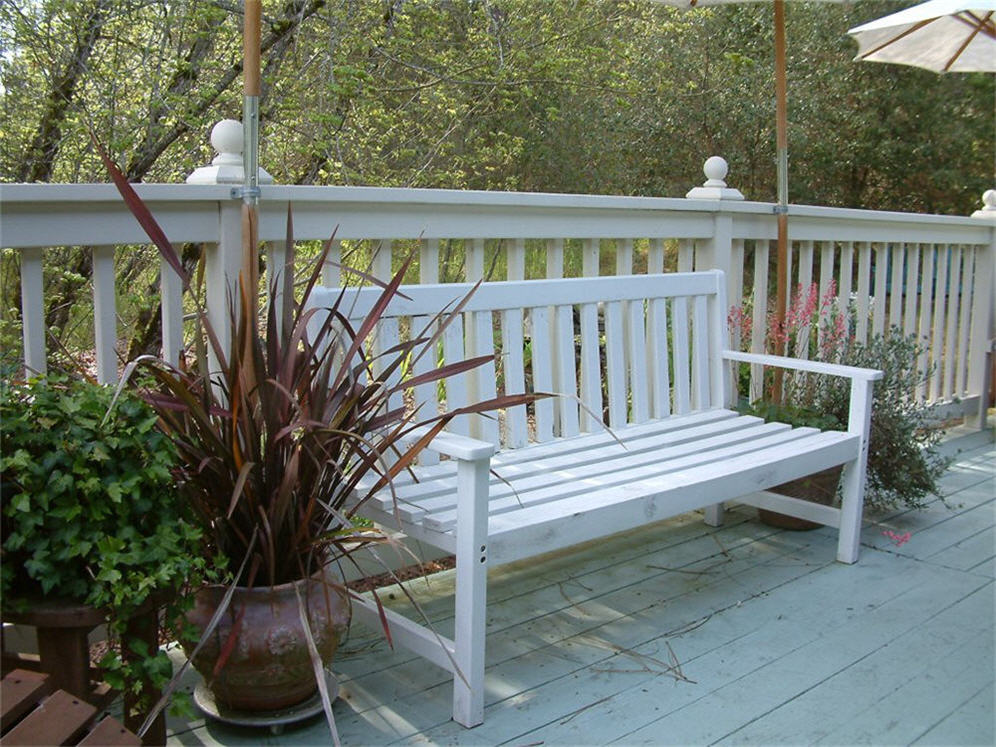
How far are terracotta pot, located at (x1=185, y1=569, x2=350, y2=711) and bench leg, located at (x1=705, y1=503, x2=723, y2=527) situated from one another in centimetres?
180

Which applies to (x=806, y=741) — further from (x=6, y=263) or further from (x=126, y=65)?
(x=126, y=65)

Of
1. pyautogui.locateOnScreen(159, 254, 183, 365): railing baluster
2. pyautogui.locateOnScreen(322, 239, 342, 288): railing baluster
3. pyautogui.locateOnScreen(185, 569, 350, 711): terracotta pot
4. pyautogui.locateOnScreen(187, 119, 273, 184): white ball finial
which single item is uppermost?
pyautogui.locateOnScreen(187, 119, 273, 184): white ball finial

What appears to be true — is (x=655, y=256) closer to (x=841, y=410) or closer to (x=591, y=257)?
(x=591, y=257)

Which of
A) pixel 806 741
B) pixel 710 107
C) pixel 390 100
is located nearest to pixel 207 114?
pixel 390 100

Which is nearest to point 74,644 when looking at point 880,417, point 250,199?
point 250,199

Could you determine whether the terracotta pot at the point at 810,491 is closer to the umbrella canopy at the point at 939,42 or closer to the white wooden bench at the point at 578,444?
the white wooden bench at the point at 578,444

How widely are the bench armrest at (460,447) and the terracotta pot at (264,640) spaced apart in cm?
35

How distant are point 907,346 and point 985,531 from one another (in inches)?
29.9

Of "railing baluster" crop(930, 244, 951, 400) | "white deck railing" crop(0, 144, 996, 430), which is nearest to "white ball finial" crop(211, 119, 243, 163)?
"white deck railing" crop(0, 144, 996, 430)

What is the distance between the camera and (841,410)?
3516 millimetres

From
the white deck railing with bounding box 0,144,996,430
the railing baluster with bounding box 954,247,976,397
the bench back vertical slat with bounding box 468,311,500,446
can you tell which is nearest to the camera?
the white deck railing with bounding box 0,144,996,430

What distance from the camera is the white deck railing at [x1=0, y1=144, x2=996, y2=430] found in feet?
6.56

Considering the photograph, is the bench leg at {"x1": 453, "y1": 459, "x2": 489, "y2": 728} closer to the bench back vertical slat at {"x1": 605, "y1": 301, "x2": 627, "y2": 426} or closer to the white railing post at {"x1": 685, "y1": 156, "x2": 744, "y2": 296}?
the bench back vertical slat at {"x1": 605, "y1": 301, "x2": 627, "y2": 426}

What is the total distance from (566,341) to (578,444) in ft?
1.01
